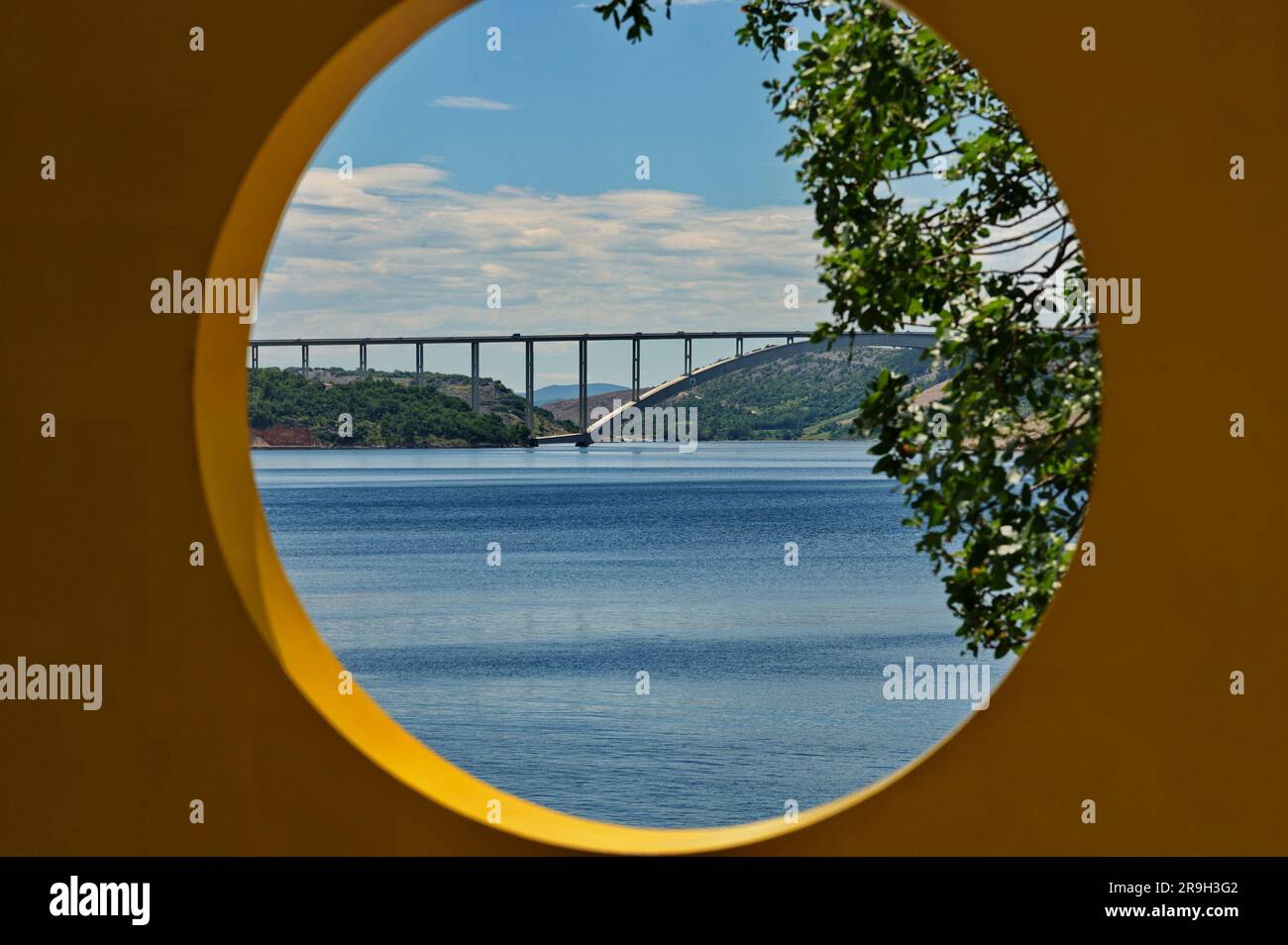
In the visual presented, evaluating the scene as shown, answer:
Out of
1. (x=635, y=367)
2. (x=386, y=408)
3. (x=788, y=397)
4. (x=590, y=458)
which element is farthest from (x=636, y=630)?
(x=590, y=458)

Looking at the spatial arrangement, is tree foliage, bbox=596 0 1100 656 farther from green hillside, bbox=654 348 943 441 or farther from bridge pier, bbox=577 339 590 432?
bridge pier, bbox=577 339 590 432

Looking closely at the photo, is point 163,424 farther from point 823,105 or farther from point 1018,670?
point 823,105

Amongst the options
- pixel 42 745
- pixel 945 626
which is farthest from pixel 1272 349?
pixel 945 626

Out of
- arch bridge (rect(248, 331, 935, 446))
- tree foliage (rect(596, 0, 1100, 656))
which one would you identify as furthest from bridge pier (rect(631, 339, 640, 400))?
tree foliage (rect(596, 0, 1100, 656))

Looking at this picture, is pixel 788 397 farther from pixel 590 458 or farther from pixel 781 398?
pixel 590 458

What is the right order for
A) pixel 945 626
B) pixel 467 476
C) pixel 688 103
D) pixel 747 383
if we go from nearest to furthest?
pixel 945 626 < pixel 747 383 < pixel 688 103 < pixel 467 476

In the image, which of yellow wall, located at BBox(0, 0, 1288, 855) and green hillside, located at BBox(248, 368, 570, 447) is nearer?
yellow wall, located at BBox(0, 0, 1288, 855)

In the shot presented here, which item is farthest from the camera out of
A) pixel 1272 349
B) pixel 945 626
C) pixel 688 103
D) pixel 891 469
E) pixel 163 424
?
pixel 688 103
